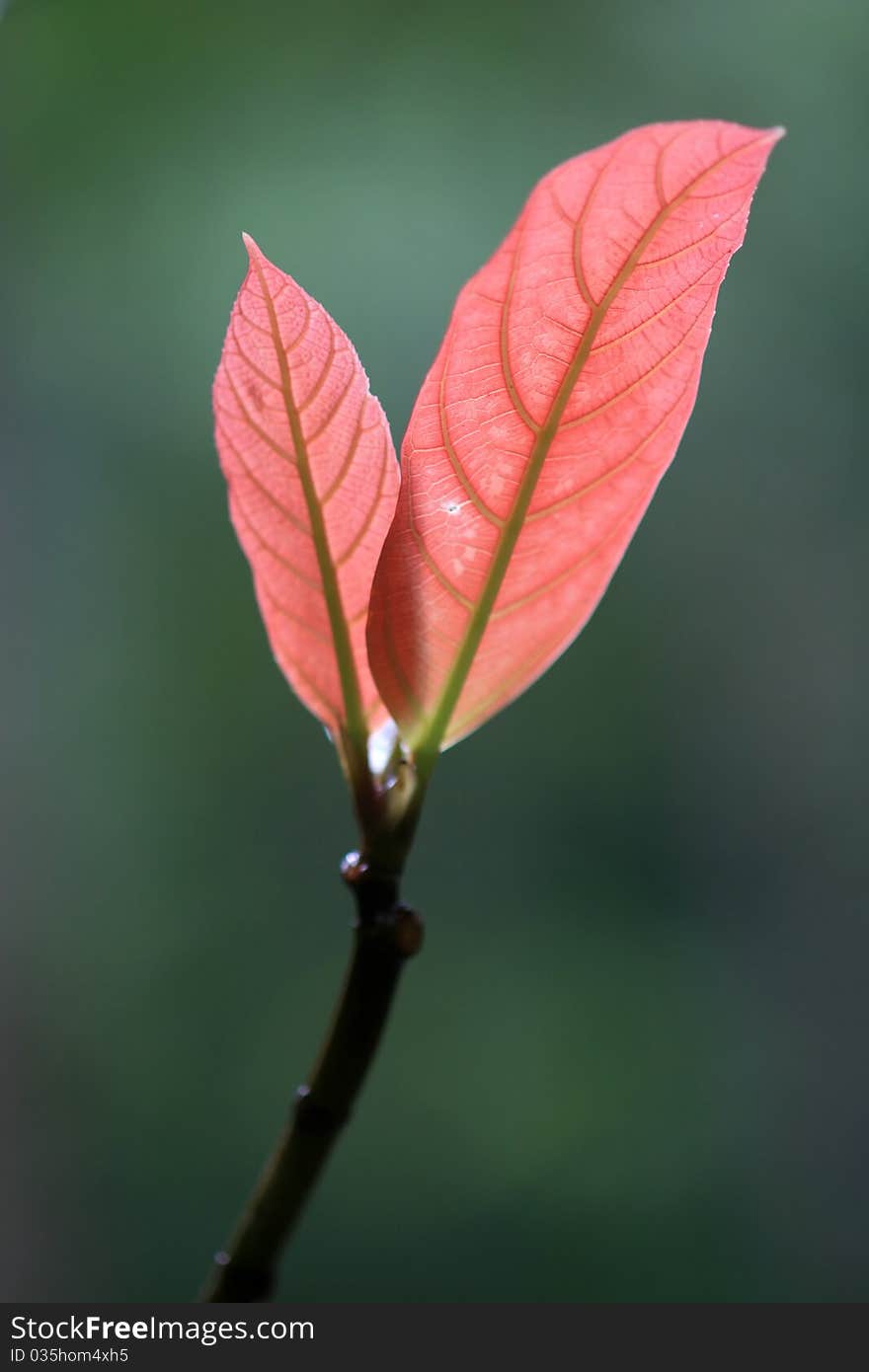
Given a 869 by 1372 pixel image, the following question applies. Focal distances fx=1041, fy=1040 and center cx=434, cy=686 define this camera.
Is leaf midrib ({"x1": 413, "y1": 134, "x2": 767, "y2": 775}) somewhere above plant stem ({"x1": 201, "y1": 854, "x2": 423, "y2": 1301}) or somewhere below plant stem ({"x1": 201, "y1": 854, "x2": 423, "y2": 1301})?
above

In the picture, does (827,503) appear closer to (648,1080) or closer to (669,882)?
Result: (669,882)

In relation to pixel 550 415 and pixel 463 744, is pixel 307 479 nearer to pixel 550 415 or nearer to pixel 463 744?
pixel 550 415

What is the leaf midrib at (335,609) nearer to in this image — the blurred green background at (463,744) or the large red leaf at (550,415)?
the large red leaf at (550,415)

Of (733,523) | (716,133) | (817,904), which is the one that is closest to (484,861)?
(817,904)

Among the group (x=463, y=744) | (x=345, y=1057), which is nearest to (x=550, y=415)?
(x=345, y=1057)

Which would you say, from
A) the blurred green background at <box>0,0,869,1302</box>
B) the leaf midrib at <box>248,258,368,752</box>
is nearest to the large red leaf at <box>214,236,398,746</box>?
the leaf midrib at <box>248,258,368,752</box>

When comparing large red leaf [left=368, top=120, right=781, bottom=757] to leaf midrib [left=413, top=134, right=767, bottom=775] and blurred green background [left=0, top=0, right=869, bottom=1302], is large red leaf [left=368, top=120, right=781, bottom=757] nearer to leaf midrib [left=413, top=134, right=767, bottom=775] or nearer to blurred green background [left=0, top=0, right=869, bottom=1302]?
leaf midrib [left=413, top=134, right=767, bottom=775]

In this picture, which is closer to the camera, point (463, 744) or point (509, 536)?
point (509, 536)
